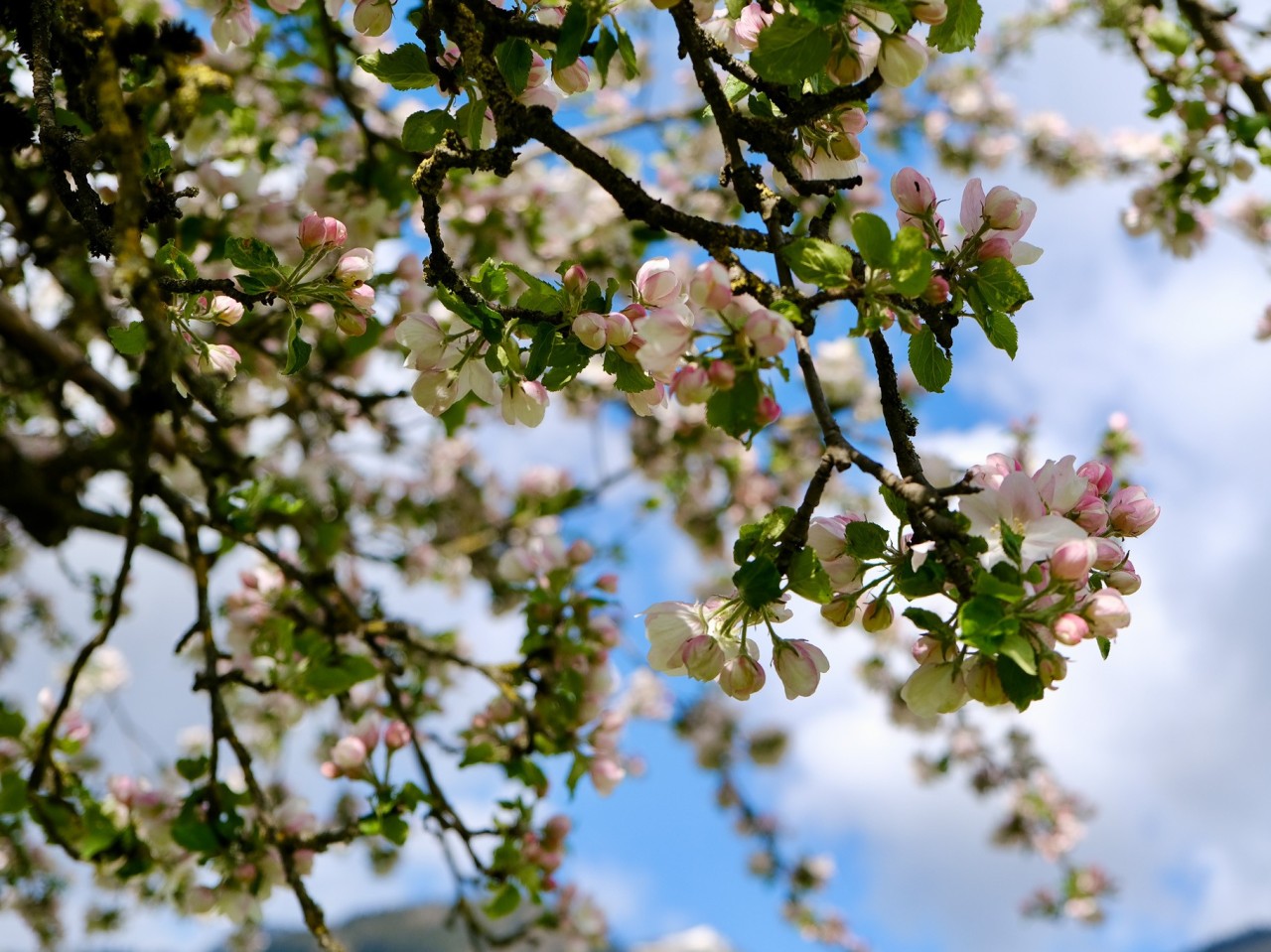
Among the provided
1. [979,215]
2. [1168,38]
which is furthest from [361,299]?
[1168,38]

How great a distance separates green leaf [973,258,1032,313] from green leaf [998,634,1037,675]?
0.48 metres

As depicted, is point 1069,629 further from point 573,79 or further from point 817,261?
point 573,79

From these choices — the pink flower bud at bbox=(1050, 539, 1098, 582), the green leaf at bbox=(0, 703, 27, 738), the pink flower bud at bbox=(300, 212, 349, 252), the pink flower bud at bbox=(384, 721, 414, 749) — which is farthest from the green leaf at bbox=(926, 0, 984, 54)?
the green leaf at bbox=(0, 703, 27, 738)

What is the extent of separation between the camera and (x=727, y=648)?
1.33m

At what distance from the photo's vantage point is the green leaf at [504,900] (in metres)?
2.42

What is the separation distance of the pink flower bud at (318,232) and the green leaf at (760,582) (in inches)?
30.6

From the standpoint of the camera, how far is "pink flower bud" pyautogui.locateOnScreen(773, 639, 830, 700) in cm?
133

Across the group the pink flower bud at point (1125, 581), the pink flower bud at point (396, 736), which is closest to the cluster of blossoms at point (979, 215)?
the pink flower bud at point (1125, 581)

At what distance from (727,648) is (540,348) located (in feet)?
1.50

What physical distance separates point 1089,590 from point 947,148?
6970 mm

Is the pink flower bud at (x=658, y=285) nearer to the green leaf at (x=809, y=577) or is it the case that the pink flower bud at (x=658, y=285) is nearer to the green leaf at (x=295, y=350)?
the green leaf at (x=809, y=577)

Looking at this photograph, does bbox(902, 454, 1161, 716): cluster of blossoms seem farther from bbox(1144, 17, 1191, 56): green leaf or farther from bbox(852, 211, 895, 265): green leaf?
bbox(1144, 17, 1191, 56): green leaf

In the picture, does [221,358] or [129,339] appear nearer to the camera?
[129,339]

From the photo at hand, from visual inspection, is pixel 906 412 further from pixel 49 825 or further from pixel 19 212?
pixel 49 825
